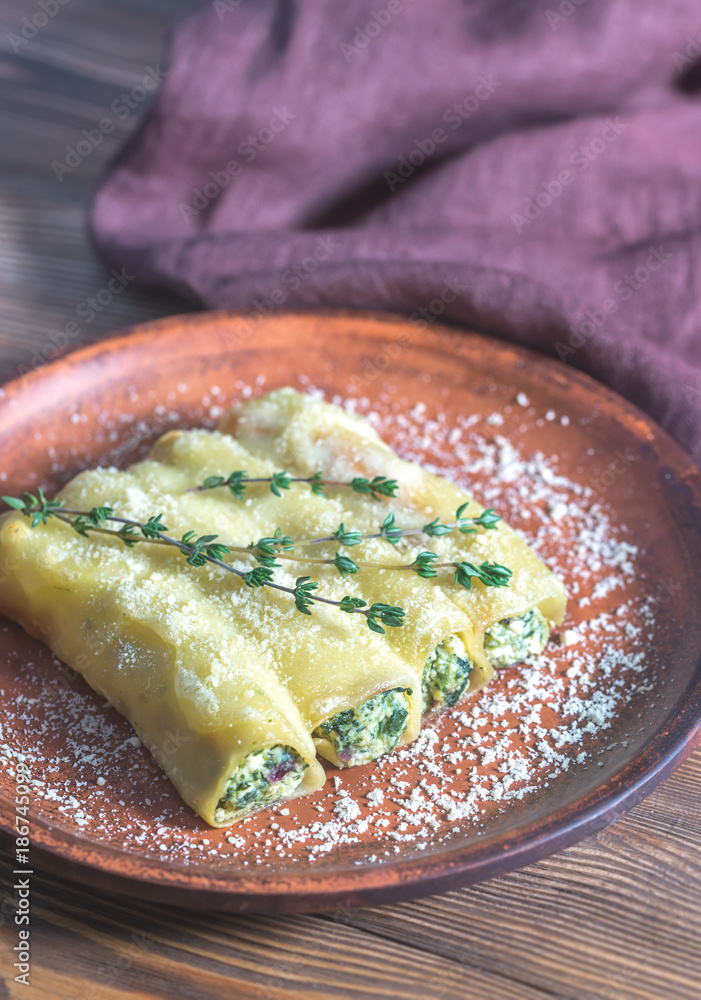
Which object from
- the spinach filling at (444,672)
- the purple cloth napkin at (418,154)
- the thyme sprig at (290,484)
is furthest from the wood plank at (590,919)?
A: the purple cloth napkin at (418,154)

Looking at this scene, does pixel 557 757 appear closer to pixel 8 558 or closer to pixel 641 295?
pixel 8 558

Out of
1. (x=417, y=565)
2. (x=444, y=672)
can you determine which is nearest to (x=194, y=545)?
(x=417, y=565)

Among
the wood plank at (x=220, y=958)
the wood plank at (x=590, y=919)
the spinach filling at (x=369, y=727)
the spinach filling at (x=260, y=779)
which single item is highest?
the spinach filling at (x=369, y=727)

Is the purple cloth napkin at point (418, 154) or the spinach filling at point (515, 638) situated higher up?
the purple cloth napkin at point (418, 154)

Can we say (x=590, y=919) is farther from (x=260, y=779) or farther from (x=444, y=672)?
(x=260, y=779)

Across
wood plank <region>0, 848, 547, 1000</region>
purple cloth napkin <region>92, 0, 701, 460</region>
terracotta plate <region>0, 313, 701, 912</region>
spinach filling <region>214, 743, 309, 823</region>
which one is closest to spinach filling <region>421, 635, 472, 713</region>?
terracotta plate <region>0, 313, 701, 912</region>

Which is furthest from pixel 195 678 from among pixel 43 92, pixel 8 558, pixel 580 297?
pixel 43 92

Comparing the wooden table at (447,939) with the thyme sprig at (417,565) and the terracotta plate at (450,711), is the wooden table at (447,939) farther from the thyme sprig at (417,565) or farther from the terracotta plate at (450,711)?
the thyme sprig at (417,565)
